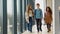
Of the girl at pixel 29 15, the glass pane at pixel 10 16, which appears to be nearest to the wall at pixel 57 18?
the girl at pixel 29 15

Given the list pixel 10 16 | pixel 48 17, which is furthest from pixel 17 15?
pixel 48 17

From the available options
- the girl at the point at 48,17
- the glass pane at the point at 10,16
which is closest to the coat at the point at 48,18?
the girl at the point at 48,17

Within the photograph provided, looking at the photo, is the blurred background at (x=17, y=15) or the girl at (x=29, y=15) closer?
the blurred background at (x=17, y=15)

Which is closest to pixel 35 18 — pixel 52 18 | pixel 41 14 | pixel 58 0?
pixel 41 14

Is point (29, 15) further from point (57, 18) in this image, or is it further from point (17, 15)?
point (57, 18)

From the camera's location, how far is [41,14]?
59.0 inches

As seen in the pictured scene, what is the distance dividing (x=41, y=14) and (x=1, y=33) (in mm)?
468

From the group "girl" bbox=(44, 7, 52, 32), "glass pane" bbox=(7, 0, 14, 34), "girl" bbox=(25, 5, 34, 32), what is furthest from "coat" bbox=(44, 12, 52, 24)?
"glass pane" bbox=(7, 0, 14, 34)

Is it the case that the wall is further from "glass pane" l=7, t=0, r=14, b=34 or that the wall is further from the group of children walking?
"glass pane" l=7, t=0, r=14, b=34

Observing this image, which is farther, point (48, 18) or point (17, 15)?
point (48, 18)

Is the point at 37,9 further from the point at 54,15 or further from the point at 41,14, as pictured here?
the point at 54,15

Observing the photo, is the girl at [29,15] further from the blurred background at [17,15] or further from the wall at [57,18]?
the wall at [57,18]

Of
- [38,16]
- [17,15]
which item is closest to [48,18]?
[38,16]

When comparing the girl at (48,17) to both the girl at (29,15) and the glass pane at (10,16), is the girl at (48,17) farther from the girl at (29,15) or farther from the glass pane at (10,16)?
the glass pane at (10,16)
